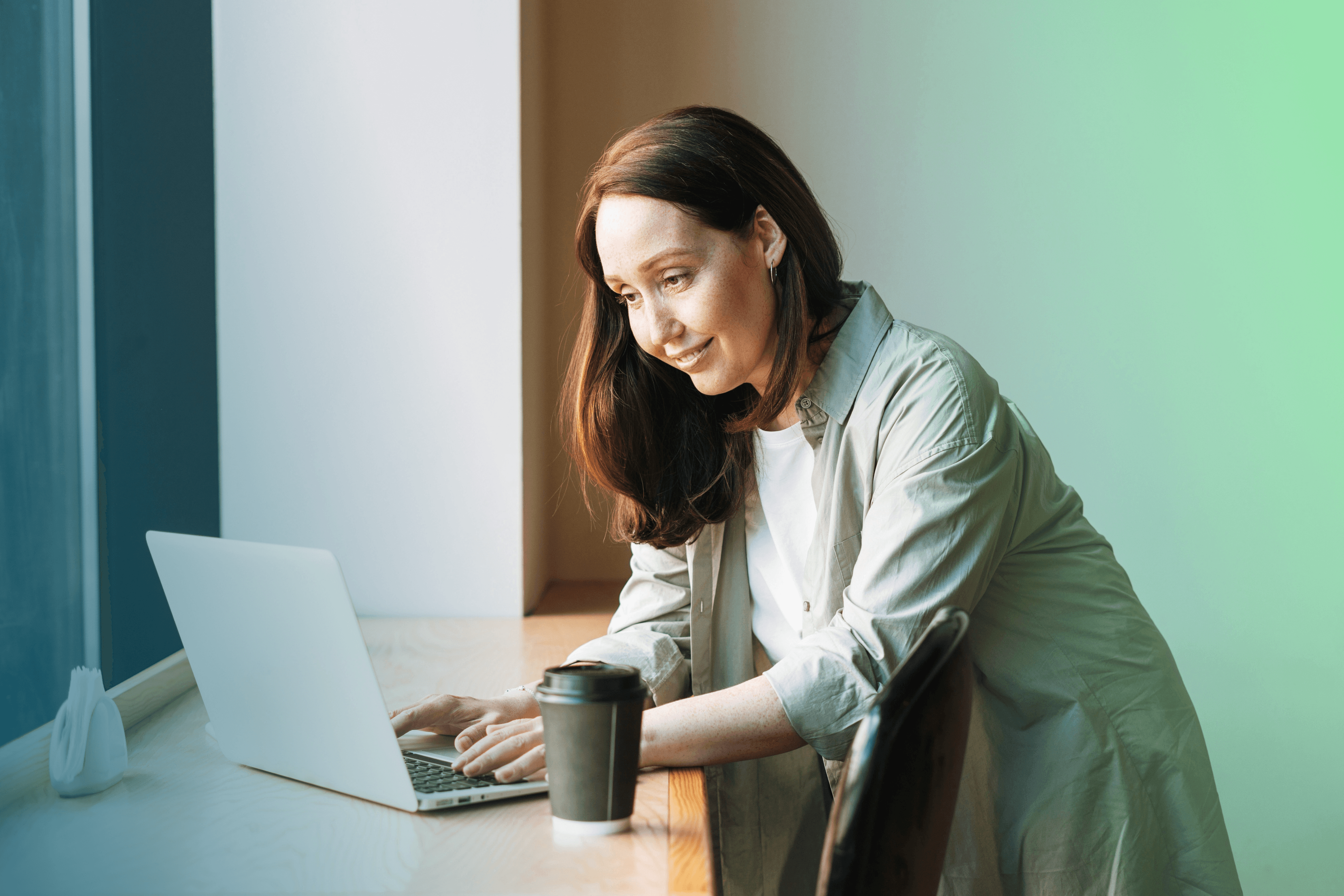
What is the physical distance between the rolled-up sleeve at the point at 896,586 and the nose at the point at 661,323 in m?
0.31

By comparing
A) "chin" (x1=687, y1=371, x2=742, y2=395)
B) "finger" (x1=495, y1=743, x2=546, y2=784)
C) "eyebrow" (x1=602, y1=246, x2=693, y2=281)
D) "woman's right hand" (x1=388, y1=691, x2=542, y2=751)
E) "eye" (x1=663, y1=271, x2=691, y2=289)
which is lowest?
"woman's right hand" (x1=388, y1=691, x2=542, y2=751)

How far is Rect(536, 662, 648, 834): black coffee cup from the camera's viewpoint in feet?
2.42

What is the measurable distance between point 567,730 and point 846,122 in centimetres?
193

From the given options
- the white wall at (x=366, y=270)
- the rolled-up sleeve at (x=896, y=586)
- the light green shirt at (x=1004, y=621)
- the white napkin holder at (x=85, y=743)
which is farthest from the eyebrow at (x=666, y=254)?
the white wall at (x=366, y=270)

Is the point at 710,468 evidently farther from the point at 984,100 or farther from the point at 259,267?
the point at 984,100

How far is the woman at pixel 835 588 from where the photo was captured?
0.97m

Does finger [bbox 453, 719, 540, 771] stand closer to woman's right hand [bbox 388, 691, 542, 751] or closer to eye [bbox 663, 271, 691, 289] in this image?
woman's right hand [bbox 388, 691, 542, 751]

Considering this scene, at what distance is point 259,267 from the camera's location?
1.89 metres

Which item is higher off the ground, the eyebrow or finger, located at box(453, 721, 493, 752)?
the eyebrow

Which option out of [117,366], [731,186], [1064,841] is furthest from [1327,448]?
[117,366]

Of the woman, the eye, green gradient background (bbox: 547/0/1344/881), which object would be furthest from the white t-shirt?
green gradient background (bbox: 547/0/1344/881)

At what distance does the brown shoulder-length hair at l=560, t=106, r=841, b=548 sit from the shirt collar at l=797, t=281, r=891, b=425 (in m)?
0.03

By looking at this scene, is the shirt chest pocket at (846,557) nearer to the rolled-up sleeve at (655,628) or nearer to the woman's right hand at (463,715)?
the rolled-up sleeve at (655,628)

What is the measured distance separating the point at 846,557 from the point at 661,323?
0.34 meters
